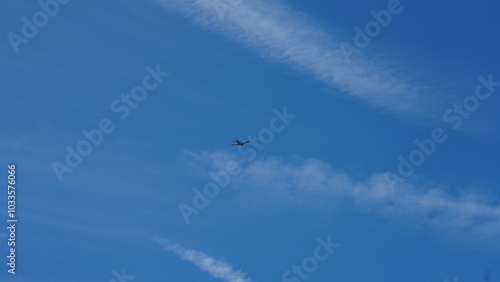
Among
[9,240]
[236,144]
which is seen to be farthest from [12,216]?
[236,144]

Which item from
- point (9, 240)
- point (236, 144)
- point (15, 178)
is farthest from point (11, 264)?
point (236, 144)

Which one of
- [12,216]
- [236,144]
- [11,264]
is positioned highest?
[236,144]

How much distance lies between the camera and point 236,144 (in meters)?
99.4

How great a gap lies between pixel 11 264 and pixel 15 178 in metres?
11.9

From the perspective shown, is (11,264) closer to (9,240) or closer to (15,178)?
(9,240)

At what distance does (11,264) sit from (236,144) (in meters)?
36.3

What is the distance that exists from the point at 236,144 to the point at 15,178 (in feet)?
106

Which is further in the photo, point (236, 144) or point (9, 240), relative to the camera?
point (236, 144)

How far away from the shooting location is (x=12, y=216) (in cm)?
9019

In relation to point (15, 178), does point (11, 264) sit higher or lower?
lower

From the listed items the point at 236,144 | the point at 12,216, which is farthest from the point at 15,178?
the point at 236,144

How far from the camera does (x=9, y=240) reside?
295ft

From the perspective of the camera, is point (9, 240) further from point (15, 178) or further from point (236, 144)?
point (236, 144)

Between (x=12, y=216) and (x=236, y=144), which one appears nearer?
(x=12, y=216)
